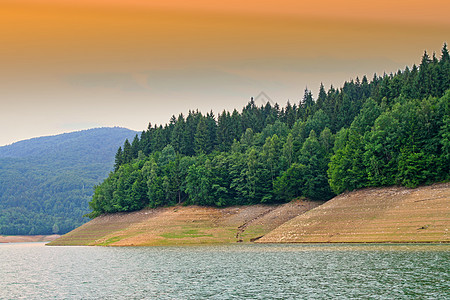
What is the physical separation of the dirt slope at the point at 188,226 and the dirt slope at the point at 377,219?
35.5ft

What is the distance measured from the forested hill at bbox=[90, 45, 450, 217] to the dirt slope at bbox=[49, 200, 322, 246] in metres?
6.35

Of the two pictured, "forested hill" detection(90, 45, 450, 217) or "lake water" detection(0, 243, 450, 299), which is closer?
"lake water" detection(0, 243, 450, 299)

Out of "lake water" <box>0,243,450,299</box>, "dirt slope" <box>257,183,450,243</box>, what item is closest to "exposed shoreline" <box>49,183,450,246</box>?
"dirt slope" <box>257,183,450,243</box>

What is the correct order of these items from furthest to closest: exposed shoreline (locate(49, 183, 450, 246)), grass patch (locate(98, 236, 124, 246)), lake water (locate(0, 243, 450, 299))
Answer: grass patch (locate(98, 236, 124, 246))
exposed shoreline (locate(49, 183, 450, 246))
lake water (locate(0, 243, 450, 299))

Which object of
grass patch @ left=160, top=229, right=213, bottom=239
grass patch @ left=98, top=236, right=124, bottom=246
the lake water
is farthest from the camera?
grass patch @ left=98, top=236, right=124, bottom=246

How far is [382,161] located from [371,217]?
79.8 feet

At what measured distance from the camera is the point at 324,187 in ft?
451

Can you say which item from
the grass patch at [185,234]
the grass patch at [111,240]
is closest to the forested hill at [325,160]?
the grass patch at [185,234]

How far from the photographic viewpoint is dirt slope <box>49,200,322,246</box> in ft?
403

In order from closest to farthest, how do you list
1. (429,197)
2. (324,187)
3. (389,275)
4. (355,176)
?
(389,275), (429,197), (355,176), (324,187)

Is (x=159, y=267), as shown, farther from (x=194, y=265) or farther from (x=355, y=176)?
(x=355, y=176)

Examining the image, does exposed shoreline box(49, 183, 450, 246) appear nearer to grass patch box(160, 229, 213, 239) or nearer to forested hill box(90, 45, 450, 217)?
grass patch box(160, 229, 213, 239)

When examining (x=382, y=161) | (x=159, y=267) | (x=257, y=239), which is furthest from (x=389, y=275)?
(x=382, y=161)

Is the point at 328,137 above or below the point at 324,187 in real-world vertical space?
above
